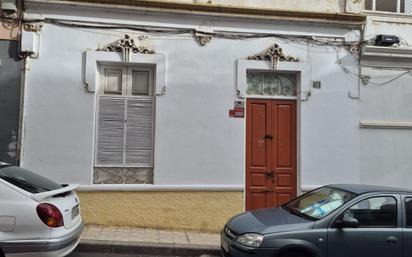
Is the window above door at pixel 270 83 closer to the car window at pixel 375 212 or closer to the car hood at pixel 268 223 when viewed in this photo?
the car hood at pixel 268 223

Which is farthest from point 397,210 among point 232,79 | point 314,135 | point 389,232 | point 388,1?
point 388,1

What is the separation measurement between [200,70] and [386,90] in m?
3.96

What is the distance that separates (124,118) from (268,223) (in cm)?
420

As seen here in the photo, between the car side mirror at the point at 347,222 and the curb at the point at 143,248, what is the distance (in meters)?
2.55

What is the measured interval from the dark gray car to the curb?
1.41m

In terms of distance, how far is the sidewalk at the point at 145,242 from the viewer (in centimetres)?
799

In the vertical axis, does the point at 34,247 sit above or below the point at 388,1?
below

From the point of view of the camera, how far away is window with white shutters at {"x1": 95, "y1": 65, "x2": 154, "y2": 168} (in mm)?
9625

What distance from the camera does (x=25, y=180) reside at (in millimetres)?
6477

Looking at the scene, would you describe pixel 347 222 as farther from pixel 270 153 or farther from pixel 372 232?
pixel 270 153

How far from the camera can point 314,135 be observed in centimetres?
1016

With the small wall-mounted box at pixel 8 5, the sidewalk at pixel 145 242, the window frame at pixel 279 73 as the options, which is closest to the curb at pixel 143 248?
the sidewalk at pixel 145 242

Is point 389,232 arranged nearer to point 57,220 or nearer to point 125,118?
point 57,220

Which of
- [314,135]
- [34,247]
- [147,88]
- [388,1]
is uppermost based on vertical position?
[388,1]
